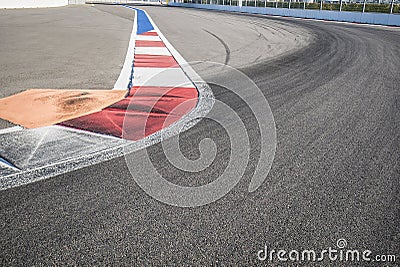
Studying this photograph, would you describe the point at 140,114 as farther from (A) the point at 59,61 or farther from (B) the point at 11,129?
(A) the point at 59,61

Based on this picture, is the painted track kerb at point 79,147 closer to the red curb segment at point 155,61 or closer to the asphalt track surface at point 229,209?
the asphalt track surface at point 229,209

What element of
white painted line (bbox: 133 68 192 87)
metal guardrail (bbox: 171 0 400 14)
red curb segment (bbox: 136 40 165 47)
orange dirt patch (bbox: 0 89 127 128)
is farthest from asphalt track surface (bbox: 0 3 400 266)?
metal guardrail (bbox: 171 0 400 14)

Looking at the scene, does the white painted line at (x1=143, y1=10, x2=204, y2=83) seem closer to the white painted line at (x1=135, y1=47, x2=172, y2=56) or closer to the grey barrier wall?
the white painted line at (x1=135, y1=47, x2=172, y2=56)

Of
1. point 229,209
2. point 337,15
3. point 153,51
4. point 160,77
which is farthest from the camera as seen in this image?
point 337,15

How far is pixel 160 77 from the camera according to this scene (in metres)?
6.70

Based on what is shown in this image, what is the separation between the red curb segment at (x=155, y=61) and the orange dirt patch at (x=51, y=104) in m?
2.44

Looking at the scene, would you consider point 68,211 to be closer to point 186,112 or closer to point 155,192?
point 155,192

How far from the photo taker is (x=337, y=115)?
4617 mm

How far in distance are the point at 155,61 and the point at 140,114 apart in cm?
413

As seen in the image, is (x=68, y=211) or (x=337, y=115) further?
(x=337, y=115)

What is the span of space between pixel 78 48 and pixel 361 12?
24.3 metres

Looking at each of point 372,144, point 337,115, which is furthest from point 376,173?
point 337,115

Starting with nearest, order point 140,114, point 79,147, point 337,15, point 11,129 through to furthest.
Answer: point 79,147, point 11,129, point 140,114, point 337,15

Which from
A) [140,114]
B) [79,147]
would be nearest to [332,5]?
[140,114]
